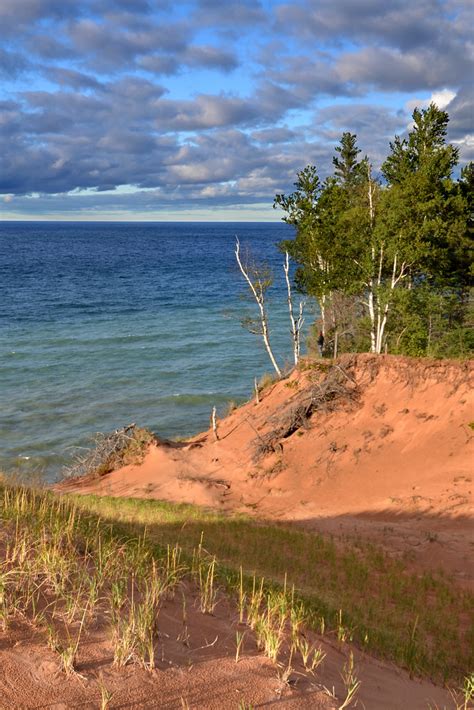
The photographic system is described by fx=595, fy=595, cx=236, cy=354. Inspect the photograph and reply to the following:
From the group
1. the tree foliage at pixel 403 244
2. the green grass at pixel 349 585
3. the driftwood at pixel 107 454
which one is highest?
the tree foliage at pixel 403 244

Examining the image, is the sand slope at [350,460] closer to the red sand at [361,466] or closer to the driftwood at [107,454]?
the red sand at [361,466]

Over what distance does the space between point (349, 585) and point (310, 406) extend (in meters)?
11.3

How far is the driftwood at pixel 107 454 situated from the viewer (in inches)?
968

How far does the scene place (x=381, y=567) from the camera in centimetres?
1306

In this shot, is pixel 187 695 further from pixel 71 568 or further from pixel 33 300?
pixel 33 300

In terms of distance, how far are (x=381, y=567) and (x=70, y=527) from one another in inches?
309

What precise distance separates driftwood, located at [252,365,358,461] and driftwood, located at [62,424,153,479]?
17.1 feet

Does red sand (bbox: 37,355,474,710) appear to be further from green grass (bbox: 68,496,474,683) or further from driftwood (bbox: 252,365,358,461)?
green grass (bbox: 68,496,474,683)

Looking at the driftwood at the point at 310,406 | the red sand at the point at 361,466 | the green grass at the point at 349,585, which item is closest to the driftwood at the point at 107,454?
the red sand at the point at 361,466

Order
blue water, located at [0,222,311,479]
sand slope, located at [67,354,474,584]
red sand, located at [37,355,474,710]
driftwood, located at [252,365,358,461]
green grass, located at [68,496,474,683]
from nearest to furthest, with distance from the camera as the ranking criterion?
green grass, located at [68,496,474,683] < red sand, located at [37,355,474,710] < sand slope, located at [67,354,474,584] < driftwood, located at [252,365,358,461] < blue water, located at [0,222,311,479]

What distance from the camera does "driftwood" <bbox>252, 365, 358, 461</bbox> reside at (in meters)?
22.5

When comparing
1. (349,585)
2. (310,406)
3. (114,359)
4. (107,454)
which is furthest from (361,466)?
(114,359)

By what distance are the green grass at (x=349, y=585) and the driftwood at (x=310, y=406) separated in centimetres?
481

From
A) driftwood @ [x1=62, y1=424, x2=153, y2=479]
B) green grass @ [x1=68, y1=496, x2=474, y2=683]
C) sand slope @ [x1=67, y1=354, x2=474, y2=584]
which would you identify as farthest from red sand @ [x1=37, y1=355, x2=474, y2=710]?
green grass @ [x1=68, y1=496, x2=474, y2=683]
